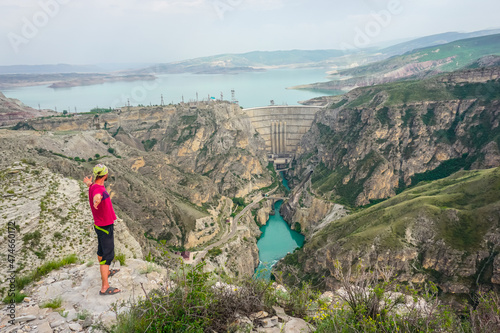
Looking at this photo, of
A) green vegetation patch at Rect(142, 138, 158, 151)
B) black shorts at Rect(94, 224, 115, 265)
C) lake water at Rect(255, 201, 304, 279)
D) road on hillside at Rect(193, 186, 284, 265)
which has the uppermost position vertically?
black shorts at Rect(94, 224, 115, 265)

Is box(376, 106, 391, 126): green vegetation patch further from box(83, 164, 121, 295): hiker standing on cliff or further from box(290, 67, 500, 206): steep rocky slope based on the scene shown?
box(83, 164, 121, 295): hiker standing on cliff

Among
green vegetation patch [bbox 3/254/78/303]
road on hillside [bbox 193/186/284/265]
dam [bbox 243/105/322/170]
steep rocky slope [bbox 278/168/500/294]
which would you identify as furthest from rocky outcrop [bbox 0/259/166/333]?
dam [bbox 243/105/322/170]

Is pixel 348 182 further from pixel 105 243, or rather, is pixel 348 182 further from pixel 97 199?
pixel 97 199

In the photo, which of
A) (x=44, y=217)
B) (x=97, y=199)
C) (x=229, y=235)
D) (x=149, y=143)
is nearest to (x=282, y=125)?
(x=149, y=143)

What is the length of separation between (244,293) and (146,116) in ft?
335

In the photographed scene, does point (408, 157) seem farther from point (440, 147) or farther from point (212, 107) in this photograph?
point (212, 107)

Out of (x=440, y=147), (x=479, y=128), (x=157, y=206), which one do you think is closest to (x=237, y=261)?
(x=157, y=206)

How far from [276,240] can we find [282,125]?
202ft

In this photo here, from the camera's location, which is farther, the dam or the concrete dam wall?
the concrete dam wall

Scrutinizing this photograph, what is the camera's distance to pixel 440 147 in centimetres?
7612

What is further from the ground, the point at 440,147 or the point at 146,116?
the point at 146,116

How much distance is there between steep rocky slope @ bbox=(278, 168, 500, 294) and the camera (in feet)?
116

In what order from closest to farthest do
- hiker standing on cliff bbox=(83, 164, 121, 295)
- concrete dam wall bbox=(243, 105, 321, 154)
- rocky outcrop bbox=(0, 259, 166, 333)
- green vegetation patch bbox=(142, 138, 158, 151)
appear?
rocky outcrop bbox=(0, 259, 166, 333)
hiker standing on cliff bbox=(83, 164, 121, 295)
green vegetation patch bbox=(142, 138, 158, 151)
concrete dam wall bbox=(243, 105, 321, 154)

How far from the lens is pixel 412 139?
79.0m
